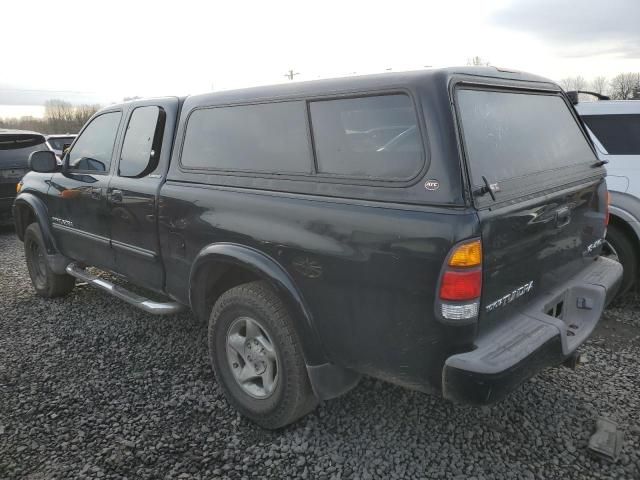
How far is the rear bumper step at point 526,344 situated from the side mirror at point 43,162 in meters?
3.83

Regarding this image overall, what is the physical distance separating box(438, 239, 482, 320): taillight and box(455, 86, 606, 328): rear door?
6 centimetres

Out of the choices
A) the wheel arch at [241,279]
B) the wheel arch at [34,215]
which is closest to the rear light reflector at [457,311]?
the wheel arch at [241,279]

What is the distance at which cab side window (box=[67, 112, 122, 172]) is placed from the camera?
3.93 metres

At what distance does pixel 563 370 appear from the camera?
3.36 m

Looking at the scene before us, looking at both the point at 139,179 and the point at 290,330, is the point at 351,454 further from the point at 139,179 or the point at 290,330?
the point at 139,179

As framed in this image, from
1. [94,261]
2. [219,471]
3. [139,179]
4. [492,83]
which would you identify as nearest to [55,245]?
[94,261]

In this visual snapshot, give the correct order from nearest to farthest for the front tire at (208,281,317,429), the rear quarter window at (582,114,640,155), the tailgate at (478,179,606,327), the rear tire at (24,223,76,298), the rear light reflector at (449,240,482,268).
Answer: the rear light reflector at (449,240,482,268)
the tailgate at (478,179,606,327)
the front tire at (208,281,317,429)
the rear quarter window at (582,114,640,155)
the rear tire at (24,223,76,298)

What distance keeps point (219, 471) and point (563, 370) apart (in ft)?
7.70

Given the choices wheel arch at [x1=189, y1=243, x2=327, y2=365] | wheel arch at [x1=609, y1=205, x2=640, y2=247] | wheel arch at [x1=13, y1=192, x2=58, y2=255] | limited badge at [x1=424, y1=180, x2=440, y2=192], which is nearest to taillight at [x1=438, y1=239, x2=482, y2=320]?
limited badge at [x1=424, y1=180, x2=440, y2=192]

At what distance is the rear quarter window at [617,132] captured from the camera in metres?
4.44

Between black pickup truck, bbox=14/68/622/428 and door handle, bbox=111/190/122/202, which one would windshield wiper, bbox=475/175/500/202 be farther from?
door handle, bbox=111/190/122/202

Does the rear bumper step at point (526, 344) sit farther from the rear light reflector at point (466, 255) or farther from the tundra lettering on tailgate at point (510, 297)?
the rear light reflector at point (466, 255)

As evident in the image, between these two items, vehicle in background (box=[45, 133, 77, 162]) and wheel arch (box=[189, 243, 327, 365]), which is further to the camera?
vehicle in background (box=[45, 133, 77, 162])

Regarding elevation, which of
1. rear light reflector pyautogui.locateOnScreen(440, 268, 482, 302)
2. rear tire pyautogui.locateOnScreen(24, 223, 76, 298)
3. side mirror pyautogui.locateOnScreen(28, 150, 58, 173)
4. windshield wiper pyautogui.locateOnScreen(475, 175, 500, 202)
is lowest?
rear tire pyautogui.locateOnScreen(24, 223, 76, 298)
